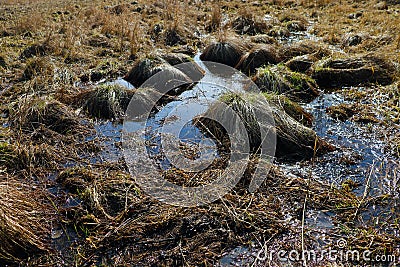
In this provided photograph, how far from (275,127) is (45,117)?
3119 millimetres

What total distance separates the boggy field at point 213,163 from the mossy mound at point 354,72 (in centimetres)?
2

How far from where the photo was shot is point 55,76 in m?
6.40

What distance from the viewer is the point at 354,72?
19.5ft

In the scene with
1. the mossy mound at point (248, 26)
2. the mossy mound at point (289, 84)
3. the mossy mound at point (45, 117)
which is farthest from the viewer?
the mossy mound at point (248, 26)

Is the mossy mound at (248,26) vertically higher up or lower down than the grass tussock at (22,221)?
higher up

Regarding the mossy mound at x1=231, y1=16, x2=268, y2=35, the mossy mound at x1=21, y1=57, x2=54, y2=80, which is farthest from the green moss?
the mossy mound at x1=231, y1=16, x2=268, y2=35

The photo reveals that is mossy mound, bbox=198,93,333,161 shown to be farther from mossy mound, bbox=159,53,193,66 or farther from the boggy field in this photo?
mossy mound, bbox=159,53,193,66

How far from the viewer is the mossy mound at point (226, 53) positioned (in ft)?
23.7

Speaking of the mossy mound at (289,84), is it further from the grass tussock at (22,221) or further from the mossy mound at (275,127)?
the grass tussock at (22,221)

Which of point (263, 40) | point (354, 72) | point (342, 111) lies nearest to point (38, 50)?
point (263, 40)

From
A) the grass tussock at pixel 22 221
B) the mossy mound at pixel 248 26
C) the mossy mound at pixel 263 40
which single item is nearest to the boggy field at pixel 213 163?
the grass tussock at pixel 22 221

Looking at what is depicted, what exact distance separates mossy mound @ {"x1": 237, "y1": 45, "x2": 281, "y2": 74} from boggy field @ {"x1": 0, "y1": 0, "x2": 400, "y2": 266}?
3 centimetres

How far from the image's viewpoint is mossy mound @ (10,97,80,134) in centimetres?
464

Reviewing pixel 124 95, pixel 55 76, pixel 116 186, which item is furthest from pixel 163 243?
pixel 55 76
